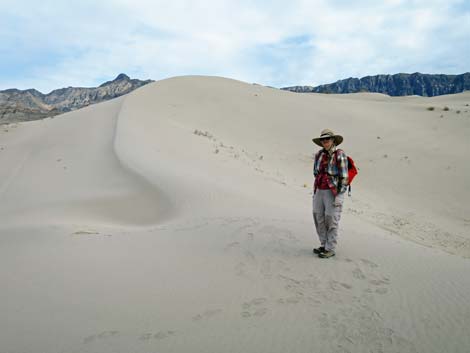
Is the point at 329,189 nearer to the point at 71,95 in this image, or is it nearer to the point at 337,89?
the point at 337,89

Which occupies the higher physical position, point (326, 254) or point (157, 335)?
point (326, 254)

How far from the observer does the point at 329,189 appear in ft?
13.4

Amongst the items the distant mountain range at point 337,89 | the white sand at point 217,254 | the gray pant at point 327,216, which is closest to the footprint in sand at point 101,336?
the white sand at point 217,254

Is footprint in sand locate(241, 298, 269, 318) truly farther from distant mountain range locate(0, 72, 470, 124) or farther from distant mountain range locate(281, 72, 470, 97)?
distant mountain range locate(281, 72, 470, 97)

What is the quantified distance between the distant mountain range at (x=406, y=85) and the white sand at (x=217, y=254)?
65.7 metres

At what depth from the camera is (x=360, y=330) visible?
2738 mm

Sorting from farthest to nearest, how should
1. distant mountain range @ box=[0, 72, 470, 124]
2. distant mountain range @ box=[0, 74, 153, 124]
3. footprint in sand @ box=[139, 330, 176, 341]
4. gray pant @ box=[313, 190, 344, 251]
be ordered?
distant mountain range @ box=[0, 74, 153, 124], distant mountain range @ box=[0, 72, 470, 124], gray pant @ box=[313, 190, 344, 251], footprint in sand @ box=[139, 330, 176, 341]

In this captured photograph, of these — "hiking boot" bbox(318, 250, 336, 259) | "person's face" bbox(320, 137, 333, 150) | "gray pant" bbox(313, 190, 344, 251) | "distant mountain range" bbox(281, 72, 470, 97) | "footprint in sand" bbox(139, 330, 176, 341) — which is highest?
"distant mountain range" bbox(281, 72, 470, 97)

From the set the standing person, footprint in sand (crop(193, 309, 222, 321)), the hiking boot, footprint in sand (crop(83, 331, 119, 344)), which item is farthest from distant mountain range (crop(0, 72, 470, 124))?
footprint in sand (crop(193, 309, 222, 321))

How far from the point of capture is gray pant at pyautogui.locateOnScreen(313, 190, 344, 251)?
4.07 m

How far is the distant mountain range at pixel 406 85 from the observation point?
260ft

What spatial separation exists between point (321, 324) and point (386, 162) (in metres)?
11.6

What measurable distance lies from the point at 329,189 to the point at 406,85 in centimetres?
9803

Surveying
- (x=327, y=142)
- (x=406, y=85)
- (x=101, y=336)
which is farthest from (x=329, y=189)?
(x=406, y=85)
